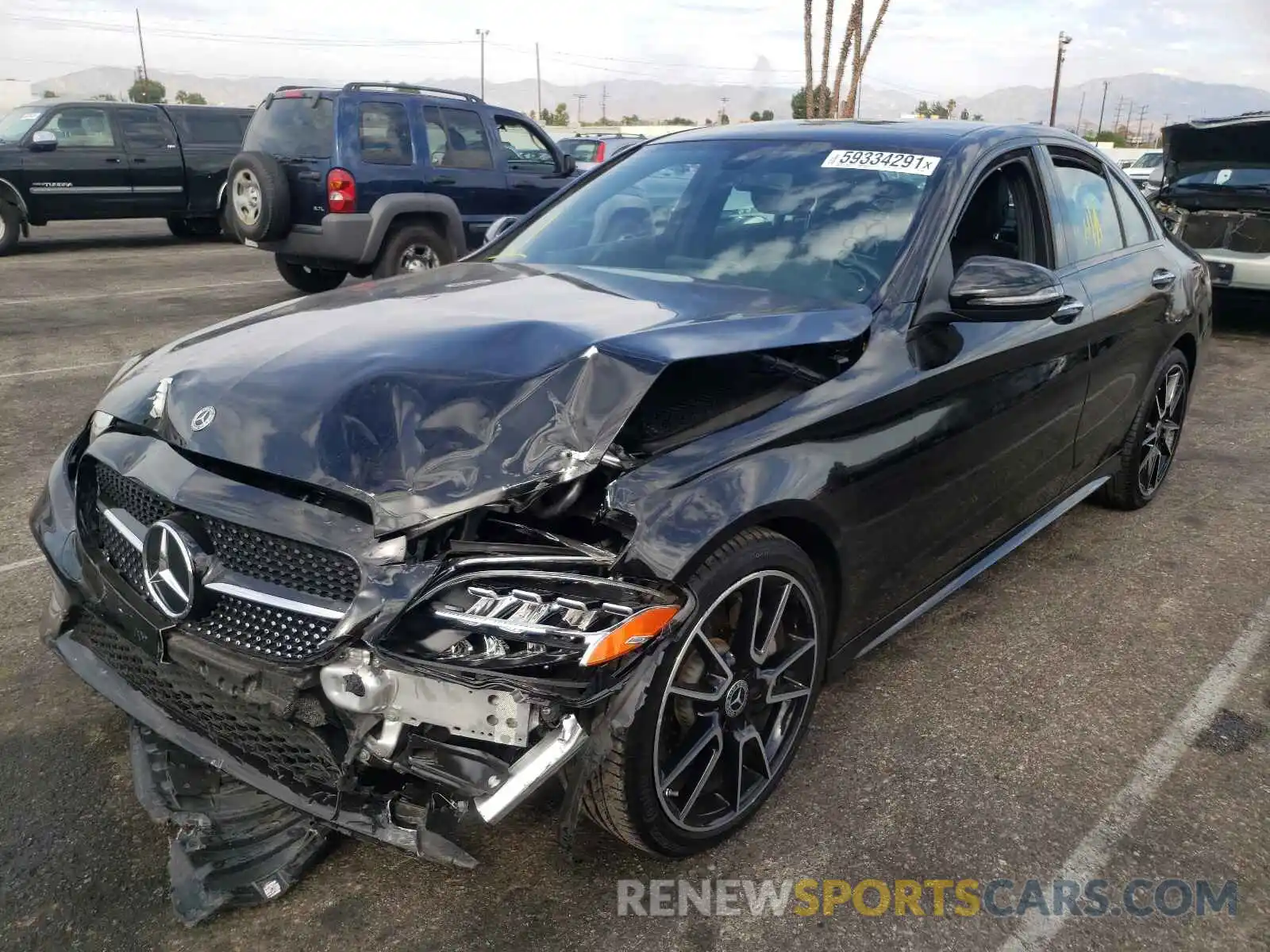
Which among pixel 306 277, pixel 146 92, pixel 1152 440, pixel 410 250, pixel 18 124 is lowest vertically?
pixel 306 277

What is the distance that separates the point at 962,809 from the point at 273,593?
1854mm

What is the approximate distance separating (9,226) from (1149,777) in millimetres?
14985

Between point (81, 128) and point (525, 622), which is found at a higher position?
point (81, 128)

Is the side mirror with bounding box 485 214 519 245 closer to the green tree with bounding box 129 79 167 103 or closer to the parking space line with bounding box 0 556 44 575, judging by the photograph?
the parking space line with bounding box 0 556 44 575

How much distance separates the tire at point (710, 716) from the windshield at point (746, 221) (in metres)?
0.96

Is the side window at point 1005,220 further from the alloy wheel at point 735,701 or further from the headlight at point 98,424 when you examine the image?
the headlight at point 98,424

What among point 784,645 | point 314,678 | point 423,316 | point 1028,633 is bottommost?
point 1028,633

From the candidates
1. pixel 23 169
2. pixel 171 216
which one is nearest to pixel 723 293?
pixel 23 169

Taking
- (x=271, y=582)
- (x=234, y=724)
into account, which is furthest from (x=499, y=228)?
(x=234, y=724)

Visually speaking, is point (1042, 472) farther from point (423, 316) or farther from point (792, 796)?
point (423, 316)

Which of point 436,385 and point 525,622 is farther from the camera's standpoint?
point 436,385

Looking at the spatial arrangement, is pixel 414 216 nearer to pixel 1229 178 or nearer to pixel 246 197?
pixel 246 197

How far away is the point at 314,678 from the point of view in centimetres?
208

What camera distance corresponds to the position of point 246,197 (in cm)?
970
